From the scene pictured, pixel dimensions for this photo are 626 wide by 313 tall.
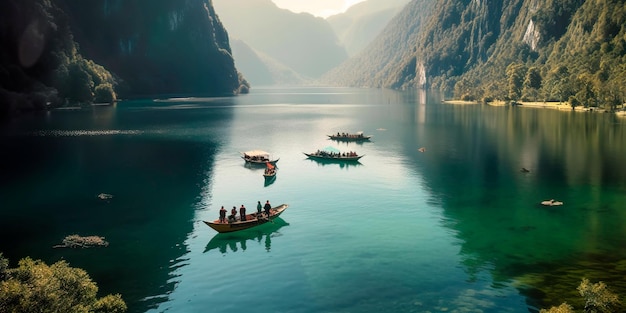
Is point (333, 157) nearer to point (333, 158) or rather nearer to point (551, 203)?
point (333, 158)

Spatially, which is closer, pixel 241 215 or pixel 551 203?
pixel 241 215

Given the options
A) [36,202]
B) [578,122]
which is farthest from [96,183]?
[578,122]

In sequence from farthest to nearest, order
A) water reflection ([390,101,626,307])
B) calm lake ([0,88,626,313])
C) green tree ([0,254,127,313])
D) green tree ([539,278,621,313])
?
water reflection ([390,101,626,307])
calm lake ([0,88,626,313])
green tree ([539,278,621,313])
green tree ([0,254,127,313])

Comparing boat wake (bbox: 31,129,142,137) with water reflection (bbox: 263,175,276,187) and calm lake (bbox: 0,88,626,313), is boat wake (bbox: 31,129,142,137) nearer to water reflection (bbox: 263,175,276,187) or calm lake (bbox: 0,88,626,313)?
calm lake (bbox: 0,88,626,313)

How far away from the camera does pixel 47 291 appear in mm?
25641

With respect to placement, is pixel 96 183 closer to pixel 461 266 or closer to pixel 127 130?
pixel 461 266

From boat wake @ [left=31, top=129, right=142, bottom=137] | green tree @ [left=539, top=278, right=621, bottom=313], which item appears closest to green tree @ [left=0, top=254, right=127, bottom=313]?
green tree @ [left=539, top=278, right=621, bottom=313]

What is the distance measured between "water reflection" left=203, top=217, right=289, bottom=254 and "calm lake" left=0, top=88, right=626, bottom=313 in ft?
0.94

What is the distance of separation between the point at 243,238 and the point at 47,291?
26.0 metres

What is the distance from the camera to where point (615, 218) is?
55.6m

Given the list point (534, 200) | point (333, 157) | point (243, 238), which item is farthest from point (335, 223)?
point (333, 157)

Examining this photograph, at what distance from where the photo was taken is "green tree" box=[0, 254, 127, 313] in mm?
24250

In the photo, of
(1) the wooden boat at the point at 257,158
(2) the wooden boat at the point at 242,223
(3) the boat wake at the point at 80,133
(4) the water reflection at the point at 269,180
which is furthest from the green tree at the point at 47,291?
(3) the boat wake at the point at 80,133

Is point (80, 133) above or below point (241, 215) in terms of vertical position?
above
